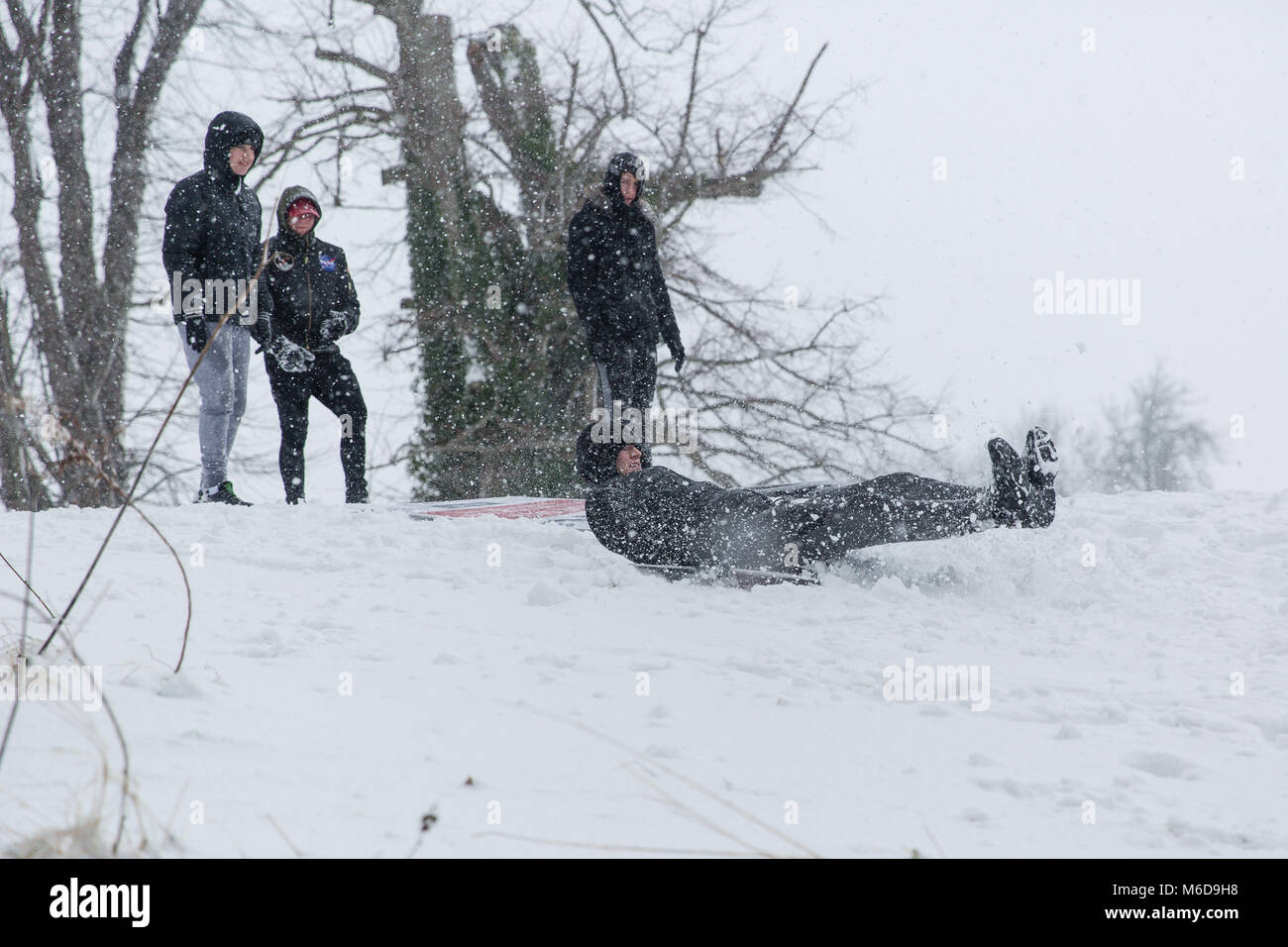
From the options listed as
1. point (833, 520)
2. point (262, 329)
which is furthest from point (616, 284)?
point (833, 520)

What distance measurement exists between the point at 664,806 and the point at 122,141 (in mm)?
10583

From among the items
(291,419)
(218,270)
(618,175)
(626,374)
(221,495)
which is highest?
(618,175)

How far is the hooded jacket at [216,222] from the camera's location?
464 cm

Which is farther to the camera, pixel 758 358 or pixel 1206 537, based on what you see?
pixel 758 358

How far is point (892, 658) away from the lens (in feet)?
9.12

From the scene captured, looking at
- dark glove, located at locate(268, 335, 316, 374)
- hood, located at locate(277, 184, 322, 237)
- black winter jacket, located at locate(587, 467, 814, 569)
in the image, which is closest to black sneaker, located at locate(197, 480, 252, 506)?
dark glove, located at locate(268, 335, 316, 374)

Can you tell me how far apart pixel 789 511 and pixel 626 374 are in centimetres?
200

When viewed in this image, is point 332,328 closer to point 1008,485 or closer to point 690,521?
point 690,521

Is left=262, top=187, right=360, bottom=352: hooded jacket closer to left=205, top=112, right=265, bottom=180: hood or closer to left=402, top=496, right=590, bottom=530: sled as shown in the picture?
left=205, top=112, right=265, bottom=180: hood

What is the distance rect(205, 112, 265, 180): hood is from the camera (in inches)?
190

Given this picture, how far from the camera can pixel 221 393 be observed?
4.69 m

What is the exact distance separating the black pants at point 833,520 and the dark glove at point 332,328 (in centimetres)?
243
